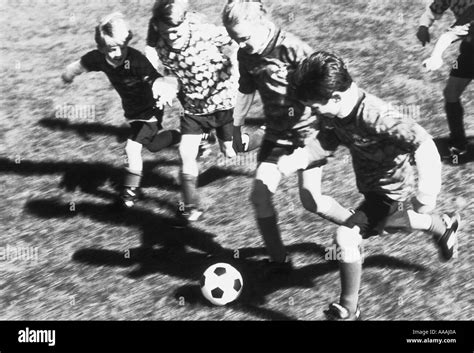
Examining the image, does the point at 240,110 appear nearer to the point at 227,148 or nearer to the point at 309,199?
the point at 309,199

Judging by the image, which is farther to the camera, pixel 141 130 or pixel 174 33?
pixel 141 130

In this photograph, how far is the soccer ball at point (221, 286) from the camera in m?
7.47

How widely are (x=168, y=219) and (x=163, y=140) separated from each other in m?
0.82

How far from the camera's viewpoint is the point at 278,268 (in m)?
7.77

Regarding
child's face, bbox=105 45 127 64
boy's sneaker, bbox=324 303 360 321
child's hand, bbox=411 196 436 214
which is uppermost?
child's face, bbox=105 45 127 64

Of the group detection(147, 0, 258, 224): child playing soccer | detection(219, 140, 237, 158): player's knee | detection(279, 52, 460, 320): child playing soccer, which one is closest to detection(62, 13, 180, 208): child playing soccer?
detection(147, 0, 258, 224): child playing soccer

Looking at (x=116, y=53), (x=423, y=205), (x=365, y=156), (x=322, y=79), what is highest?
(x=322, y=79)

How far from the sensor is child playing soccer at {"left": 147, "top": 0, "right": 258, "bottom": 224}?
7594mm

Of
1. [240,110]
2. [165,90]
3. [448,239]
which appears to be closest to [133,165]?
[165,90]

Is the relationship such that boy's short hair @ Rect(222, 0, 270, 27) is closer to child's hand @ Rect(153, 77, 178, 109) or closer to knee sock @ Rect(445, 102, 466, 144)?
child's hand @ Rect(153, 77, 178, 109)

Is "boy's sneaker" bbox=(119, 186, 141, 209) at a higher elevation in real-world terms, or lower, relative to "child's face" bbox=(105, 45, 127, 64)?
lower

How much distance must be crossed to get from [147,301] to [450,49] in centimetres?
540

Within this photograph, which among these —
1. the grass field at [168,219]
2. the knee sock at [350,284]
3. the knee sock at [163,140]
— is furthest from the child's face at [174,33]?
the knee sock at [350,284]

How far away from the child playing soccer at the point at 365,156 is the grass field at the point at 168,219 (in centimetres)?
57
